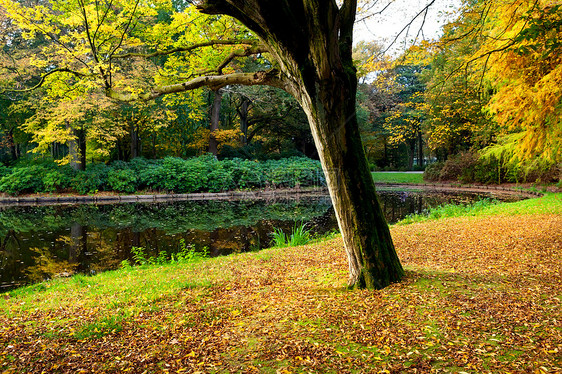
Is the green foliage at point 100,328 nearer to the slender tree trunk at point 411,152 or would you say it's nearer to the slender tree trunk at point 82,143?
the slender tree trunk at point 82,143

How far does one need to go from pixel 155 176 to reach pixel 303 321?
751 inches

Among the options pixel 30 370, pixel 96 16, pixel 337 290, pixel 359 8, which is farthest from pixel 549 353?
pixel 96 16

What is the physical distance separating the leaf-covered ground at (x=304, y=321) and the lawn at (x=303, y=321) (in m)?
0.01

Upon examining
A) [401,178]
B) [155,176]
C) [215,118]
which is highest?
[215,118]

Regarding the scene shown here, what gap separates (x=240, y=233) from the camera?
11.4m

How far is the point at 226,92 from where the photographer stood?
23.4 metres

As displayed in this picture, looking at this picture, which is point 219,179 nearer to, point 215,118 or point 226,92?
point 215,118

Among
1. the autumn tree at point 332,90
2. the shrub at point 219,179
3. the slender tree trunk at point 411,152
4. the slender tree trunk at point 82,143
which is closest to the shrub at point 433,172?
the slender tree trunk at point 411,152

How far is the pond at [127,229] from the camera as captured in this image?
8242 millimetres

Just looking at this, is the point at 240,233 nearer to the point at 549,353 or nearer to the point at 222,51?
the point at 222,51

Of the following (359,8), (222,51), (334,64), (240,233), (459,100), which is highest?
(459,100)

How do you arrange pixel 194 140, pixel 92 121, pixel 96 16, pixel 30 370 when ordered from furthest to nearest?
pixel 194 140
pixel 92 121
pixel 96 16
pixel 30 370

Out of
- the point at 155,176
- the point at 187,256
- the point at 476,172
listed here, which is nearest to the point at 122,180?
the point at 155,176

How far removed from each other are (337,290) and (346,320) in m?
0.87
